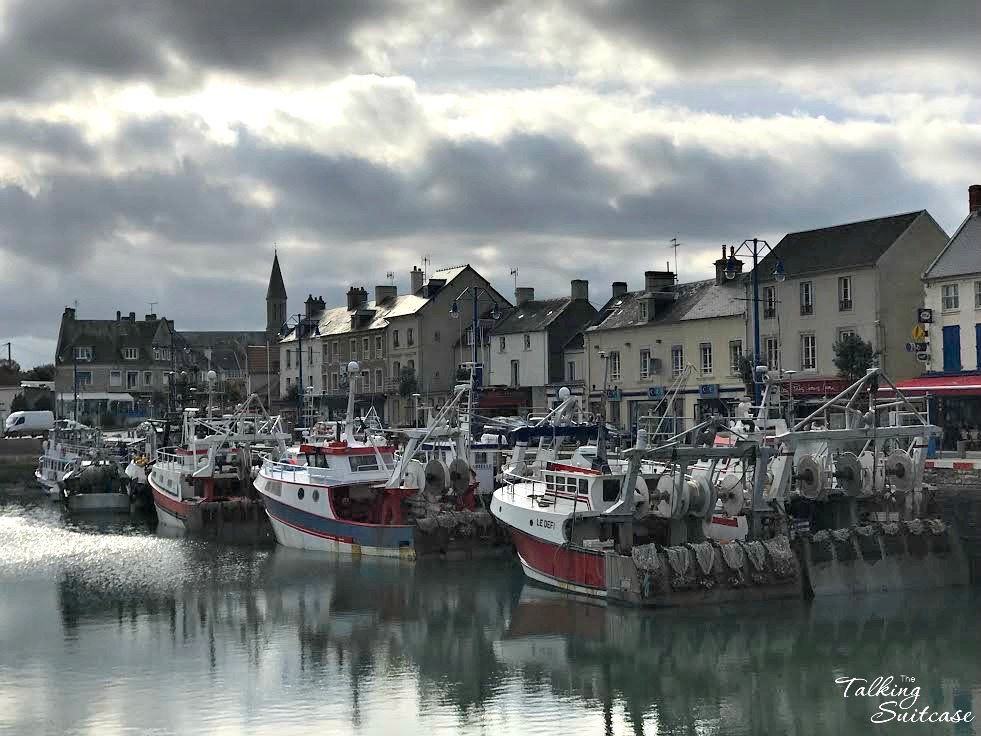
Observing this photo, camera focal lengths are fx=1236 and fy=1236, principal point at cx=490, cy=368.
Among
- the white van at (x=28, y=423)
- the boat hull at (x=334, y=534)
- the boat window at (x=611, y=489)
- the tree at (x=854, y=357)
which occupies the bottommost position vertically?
the boat hull at (x=334, y=534)

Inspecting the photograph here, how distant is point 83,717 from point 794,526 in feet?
55.8

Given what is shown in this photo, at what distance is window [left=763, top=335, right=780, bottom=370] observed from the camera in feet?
199

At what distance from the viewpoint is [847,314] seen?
189 ft

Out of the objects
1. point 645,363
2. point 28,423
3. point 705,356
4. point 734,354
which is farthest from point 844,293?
point 28,423

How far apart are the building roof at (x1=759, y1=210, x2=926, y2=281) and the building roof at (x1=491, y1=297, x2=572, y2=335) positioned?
53.7 feet

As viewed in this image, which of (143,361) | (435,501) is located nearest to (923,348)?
(435,501)

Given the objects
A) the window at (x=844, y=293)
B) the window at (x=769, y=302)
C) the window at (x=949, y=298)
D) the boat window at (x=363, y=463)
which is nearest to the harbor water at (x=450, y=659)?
the boat window at (x=363, y=463)

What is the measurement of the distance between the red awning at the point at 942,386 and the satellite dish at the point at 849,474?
68.9ft

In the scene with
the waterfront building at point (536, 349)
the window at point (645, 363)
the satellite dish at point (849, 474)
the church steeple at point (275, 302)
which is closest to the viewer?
the satellite dish at point (849, 474)

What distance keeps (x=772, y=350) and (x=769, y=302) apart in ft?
7.84

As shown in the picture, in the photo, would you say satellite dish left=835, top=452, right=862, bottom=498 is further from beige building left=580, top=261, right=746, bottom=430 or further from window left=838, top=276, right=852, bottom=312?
beige building left=580, top=261, right=746, bottom=430

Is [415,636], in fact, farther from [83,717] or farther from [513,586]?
[83,717]

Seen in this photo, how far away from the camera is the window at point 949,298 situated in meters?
54.6

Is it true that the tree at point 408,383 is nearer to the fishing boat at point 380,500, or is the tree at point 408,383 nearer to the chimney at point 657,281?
the chimney at point 657,281
